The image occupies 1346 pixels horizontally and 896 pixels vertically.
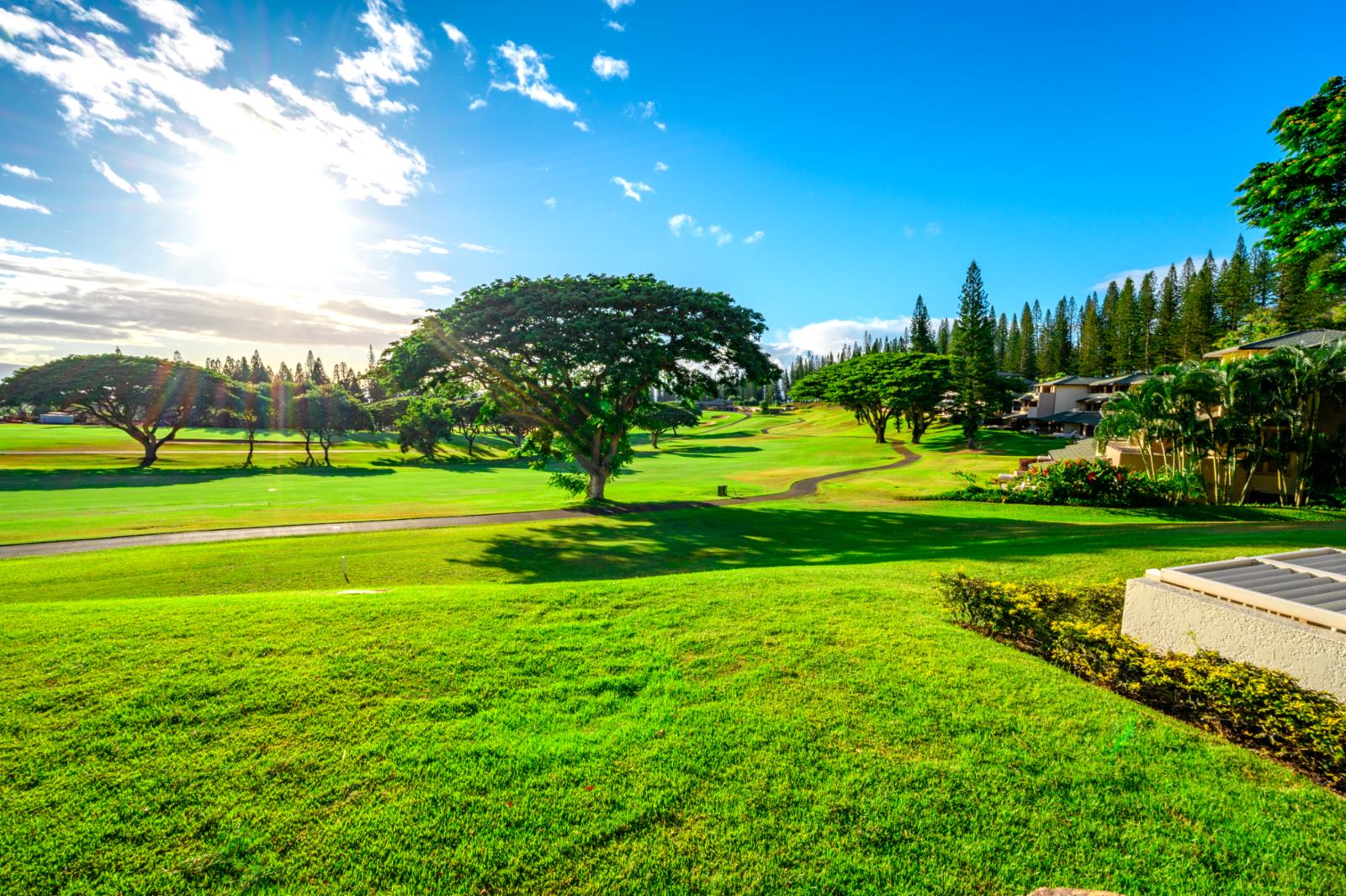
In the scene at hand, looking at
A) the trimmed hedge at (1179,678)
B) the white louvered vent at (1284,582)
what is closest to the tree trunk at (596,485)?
the trimmed hedge at (1179,678)

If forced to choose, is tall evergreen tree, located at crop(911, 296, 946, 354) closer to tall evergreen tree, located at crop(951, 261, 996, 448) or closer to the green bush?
tall evergreen tree, located at crop(951, 261, 996, 448)

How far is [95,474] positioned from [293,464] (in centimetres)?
1508

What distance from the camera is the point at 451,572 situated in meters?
14.6

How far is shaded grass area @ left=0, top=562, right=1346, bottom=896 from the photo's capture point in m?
3.49

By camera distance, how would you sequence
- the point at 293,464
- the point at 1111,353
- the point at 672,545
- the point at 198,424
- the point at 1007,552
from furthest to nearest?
the point at 198,424 < the point at 1111,353 < the point at 293,464 < the point at 672,545 < the point at 1007,552

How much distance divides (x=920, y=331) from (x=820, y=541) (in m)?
97.7

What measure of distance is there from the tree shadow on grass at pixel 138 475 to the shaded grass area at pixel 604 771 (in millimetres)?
41847

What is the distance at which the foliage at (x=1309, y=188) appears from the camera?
11.2 m

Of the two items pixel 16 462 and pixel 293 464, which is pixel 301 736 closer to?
pixel 293 464

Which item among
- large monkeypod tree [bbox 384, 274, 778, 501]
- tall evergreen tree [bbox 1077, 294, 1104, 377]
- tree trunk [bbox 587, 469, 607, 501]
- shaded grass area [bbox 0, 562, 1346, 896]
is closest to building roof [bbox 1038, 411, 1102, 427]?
tall evergreen tree [bbox 1077, 294, 1104, 377]

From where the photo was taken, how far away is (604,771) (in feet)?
14.5

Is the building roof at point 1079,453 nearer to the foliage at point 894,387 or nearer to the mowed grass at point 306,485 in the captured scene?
the mowed grass at point 306,485

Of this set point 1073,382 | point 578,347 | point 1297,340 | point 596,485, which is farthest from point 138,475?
point 1073,382

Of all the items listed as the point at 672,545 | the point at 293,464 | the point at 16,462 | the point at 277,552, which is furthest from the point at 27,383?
the point at 672,545
